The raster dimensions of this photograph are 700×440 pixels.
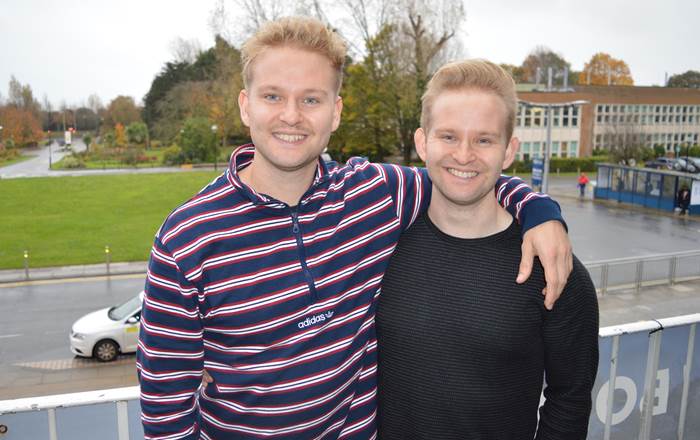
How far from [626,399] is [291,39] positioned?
300 cm

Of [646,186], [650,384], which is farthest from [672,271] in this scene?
[646,186]

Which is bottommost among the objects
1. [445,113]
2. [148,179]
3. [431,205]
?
[148,179]

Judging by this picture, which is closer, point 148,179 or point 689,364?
point 689,364

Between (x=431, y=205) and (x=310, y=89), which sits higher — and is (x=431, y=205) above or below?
below

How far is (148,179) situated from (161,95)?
38.0 meters

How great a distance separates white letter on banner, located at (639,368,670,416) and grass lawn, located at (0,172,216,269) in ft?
62.2

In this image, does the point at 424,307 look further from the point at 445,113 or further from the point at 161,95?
the point at 161,95

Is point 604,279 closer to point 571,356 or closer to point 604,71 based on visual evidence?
point 571,356

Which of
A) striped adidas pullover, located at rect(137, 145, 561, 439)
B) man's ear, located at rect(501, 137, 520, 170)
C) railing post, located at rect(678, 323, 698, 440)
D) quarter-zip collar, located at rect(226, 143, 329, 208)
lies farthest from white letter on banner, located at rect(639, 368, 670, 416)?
quarter-zip collar, located at rect(226, 143, 329, 208)

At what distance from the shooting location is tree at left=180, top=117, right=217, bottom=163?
5341cm

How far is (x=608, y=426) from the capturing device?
363 cm

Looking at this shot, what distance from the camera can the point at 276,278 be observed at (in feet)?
7.43

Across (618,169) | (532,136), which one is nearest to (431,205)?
(618,169)

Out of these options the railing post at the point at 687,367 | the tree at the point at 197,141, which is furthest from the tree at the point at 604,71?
the railing post at the point at 687,367
